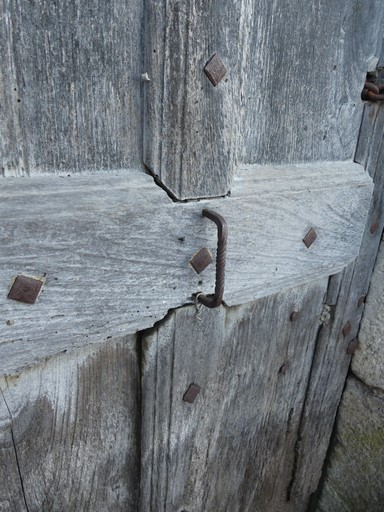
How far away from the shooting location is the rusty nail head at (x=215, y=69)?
0.55 meters

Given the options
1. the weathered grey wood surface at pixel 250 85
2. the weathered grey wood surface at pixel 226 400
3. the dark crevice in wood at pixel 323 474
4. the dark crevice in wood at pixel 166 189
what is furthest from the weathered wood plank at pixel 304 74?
the dark crevice in wood at pixel 323 474

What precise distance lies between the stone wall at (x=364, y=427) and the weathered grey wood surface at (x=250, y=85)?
41 cm

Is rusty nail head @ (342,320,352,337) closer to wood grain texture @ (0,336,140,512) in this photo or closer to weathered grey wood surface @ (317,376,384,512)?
weathered grey wood surface @ (317,376,384,512)

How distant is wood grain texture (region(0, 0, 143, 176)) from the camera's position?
0.43m

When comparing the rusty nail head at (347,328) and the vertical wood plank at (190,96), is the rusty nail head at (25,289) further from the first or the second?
the rusty nail head at (347,328)

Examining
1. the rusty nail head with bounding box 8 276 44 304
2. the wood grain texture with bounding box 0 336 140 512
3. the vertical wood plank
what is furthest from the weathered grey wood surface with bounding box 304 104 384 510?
the rusty nail head with bounding box 8 276 44 304

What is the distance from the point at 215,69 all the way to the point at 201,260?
0.86 ft

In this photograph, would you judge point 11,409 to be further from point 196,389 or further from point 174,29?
point 174,29

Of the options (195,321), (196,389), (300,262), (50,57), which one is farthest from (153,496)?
(50,57)

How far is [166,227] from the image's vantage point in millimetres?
574

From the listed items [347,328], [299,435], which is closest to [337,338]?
[347,328]

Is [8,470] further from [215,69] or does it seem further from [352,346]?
[352,346]

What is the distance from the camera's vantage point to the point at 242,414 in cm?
90

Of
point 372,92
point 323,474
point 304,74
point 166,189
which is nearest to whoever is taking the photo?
point 166,189
